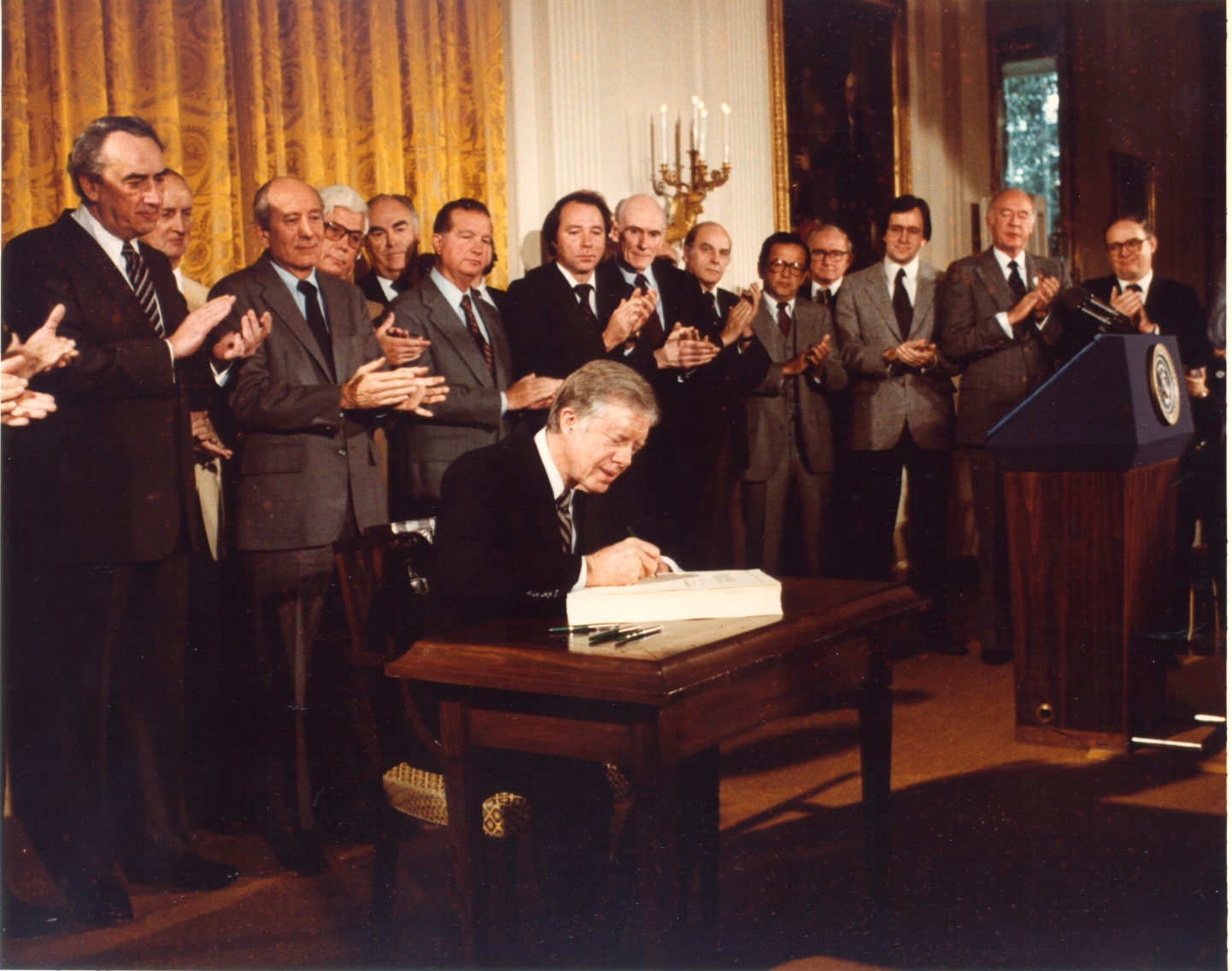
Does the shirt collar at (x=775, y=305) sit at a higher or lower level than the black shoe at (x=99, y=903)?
higher

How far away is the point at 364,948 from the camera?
259 centimetres

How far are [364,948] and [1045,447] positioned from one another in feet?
8.11

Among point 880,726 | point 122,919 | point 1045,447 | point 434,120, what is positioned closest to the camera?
point 880,726

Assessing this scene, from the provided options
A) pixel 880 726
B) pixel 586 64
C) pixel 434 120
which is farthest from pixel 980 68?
pixel 880 726

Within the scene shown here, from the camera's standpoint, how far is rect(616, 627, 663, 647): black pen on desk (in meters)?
1.99

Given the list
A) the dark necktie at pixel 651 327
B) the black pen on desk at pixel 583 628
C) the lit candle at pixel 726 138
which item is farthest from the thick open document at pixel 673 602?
the lit candle at pixel 726 138

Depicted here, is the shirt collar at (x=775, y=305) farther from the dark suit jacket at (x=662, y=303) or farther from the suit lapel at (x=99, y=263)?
the suit lapel at (x=99, y=263)

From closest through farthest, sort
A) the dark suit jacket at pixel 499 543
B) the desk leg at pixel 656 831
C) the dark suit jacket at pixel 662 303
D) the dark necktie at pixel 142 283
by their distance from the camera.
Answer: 1. the desk leg at pixel 656 831
2. the dark suit jacket at pixel 499 543
3. the dark necktie at pixel 142 283
4. the dark suit jacket at pixel 662 303

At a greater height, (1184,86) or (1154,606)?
(1184,86)

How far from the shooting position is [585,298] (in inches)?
A: 166

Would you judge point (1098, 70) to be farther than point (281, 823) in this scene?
Yes

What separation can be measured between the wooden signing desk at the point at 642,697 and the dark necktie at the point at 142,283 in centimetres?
128

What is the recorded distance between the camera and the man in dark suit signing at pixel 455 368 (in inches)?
145

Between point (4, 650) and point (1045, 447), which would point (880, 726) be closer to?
point (1045, 447)
